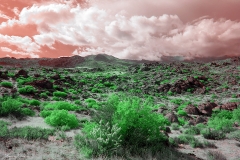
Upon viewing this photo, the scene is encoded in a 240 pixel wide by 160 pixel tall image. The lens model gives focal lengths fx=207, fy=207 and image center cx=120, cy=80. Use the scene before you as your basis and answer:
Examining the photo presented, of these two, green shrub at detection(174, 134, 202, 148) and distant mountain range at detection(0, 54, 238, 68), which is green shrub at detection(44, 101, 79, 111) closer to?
green shrub at detection(174, 134, 202, 148)

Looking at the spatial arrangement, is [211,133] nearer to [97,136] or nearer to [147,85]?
[97,136]

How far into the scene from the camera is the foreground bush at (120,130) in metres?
7.82

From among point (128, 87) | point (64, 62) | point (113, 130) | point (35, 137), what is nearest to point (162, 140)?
point (113, 130)

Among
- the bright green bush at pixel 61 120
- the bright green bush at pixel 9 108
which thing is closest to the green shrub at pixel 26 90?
the bright green bush at pixel 9 108

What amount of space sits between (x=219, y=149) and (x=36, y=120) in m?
11.4

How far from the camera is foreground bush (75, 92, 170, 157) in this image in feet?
25.6

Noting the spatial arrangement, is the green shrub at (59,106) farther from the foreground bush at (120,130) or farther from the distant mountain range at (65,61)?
the distant mountain range at (65,61)

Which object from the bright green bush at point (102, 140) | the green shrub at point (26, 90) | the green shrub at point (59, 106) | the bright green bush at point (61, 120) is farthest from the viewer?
the green shrub at point (26, 90)

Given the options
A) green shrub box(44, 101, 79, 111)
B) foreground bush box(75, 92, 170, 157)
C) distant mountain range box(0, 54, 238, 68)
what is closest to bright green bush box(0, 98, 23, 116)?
green shrub box(44, 101, 79, 111)

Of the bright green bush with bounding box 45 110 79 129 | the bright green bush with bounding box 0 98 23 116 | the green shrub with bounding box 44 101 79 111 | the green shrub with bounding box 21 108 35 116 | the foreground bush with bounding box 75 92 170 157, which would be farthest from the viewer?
the green shrub with bounding box 44 101 79 111

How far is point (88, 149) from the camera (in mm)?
7742

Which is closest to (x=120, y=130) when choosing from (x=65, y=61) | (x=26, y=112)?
(x=26, y=112)

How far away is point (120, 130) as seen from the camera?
8531 millimetres

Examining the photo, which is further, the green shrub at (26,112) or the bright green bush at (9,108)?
the green shrub at (26,112)
